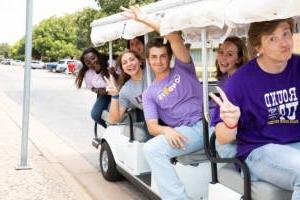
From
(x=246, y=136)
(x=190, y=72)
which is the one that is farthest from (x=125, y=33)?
(x=246, y=136)

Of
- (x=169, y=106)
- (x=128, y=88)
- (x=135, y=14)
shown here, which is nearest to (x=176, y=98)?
(x=169, y=106)

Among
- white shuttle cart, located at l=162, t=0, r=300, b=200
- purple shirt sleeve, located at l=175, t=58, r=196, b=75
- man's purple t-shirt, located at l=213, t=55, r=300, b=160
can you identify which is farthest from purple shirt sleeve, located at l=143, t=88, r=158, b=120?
man's purple t-shirt, located at l=213, t=55, r=300, b=160

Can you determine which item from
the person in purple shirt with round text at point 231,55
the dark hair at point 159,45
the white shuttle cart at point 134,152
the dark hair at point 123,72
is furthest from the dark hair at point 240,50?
the dark hair at point 123,72

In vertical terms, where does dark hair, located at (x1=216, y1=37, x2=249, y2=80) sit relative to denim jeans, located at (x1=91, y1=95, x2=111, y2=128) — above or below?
above

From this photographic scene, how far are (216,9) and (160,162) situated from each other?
137 centimetres

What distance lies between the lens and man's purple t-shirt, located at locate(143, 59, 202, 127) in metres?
4.30

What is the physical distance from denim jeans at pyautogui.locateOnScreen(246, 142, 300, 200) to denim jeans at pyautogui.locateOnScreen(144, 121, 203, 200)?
37.7 inches

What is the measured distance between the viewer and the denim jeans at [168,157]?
3.97 metres

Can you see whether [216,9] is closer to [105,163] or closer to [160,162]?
[160,162]

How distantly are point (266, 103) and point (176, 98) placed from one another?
4.25ft

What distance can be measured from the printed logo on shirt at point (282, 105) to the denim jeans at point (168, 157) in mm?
1147

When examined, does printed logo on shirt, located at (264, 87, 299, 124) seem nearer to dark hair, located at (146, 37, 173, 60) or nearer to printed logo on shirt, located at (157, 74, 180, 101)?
printed logo on shirt, located at (157, 74, 180, 101)

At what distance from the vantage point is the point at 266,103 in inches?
122

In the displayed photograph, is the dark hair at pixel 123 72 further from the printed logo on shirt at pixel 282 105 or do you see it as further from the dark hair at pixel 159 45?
the printed logo on shirt at pixel 282 105
